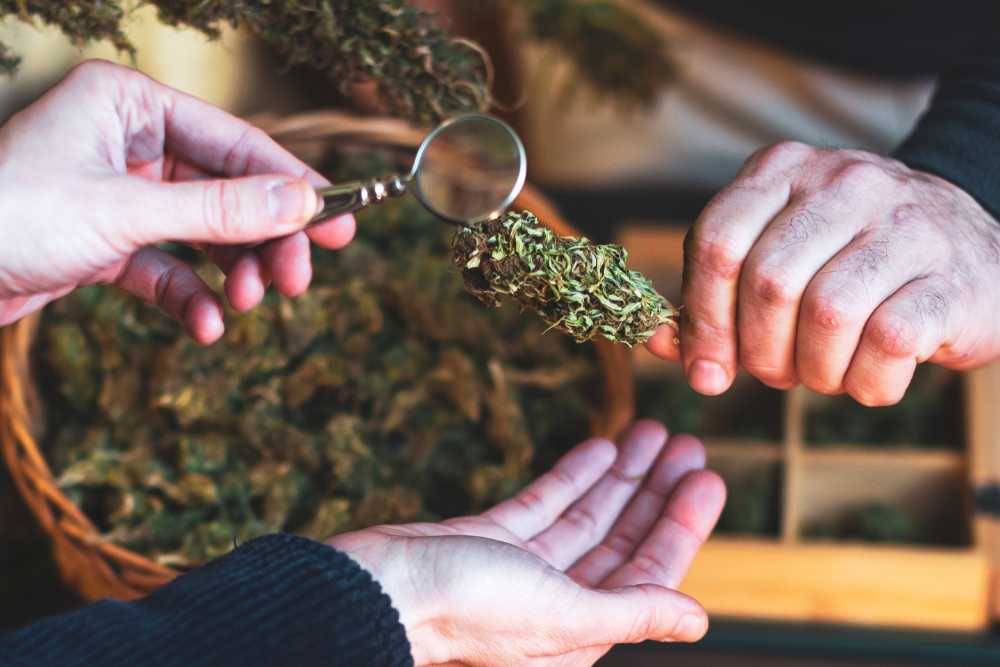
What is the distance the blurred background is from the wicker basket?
3.9 inches

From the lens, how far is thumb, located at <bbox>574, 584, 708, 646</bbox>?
3.13 ft

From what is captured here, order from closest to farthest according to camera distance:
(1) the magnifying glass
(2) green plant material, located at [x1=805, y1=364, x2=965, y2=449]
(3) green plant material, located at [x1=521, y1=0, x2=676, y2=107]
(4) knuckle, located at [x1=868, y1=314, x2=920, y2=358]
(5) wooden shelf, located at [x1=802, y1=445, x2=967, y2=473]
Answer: (4) knuckle, located at [x1=868, y1=314, x2=920, y2=358], (1) the magnifying glass, (5) wooden shelf, located at [x1=802, y1=445, x2=967, y2=473], (2) green plant material, located at [x1=805, y1=364, x2=965, y2=449], (3) green plant material, located at [x1=521, y1=0, x2=676, y2=107]

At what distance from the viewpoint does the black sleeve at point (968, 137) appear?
1.20 meters

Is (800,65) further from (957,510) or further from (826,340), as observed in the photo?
(826,340)

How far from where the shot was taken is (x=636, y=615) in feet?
3.18

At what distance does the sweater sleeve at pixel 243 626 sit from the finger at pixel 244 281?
341 millimetres

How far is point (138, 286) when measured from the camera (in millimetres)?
1206

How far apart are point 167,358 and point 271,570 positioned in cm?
59

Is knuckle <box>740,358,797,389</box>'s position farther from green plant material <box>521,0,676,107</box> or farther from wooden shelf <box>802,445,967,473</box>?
green plant material <box>521,0,676,107</box>

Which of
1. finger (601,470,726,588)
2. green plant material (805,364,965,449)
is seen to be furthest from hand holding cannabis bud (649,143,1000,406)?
green plant material (805,364,965,449)

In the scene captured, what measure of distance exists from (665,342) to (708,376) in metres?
0.06

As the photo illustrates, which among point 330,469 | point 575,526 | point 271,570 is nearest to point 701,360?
point 575,526

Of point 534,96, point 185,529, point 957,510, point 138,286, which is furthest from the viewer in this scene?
point 534,96

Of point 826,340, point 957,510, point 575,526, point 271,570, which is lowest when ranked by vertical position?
point 957,510
